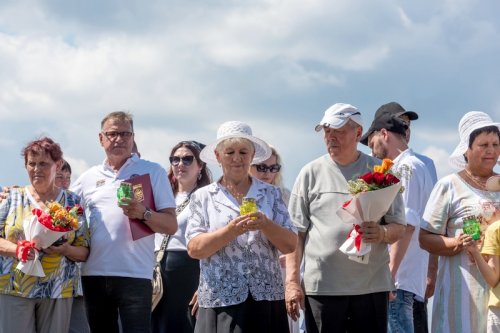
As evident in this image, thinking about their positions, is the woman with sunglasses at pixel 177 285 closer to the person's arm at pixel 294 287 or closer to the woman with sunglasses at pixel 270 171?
the woman with sunglasses at pixel 270 171

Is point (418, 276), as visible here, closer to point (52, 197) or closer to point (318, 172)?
point (318, 172)

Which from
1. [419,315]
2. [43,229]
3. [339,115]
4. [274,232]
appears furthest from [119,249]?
[419,315]

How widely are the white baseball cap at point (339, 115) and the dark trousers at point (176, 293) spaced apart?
2.15m

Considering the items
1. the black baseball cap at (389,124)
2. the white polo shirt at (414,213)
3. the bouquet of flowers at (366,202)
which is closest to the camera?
the bouquet of flowers at (366,202)

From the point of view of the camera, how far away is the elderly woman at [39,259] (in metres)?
5.82

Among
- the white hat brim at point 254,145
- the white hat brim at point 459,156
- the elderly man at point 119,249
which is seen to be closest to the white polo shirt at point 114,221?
the elderly man at point 119,249

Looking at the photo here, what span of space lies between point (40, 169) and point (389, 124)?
3.47 metres

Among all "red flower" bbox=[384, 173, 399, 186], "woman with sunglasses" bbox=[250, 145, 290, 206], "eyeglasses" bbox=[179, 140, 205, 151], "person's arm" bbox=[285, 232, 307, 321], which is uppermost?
"eyeglasses" bbox=[179, 140, 205, 151]

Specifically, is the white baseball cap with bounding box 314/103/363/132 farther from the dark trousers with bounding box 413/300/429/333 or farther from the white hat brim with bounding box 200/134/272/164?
the dark trousers with bounding box 413/300/429/333

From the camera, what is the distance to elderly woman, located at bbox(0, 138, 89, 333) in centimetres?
582

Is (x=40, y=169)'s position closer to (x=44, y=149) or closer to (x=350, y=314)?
(x=44, y=149)

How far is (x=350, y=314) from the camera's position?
530 centimetres

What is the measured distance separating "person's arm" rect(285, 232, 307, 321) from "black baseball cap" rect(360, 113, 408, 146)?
2383mm

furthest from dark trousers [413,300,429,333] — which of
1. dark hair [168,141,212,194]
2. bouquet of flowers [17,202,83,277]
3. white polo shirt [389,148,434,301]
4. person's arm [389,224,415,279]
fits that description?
bouquet of flowers [17,202,83,277]
